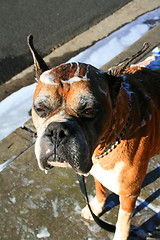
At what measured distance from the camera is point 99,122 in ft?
6.93

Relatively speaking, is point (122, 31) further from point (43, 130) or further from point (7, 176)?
point (43, 130)

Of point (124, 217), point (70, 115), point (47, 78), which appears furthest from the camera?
point (124, 217)

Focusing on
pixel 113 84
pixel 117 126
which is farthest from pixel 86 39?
pixel 117 126

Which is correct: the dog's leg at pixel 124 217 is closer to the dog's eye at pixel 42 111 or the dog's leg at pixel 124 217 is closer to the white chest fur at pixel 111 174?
the white chest fur at pixel 111 174

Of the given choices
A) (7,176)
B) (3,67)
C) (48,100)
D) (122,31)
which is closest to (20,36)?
(3,67)

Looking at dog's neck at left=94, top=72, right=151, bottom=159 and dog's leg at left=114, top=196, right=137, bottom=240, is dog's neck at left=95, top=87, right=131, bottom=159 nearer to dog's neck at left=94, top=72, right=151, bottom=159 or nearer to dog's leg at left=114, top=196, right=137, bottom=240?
dog's neck at left=94, top=72, right=151, bottom=159

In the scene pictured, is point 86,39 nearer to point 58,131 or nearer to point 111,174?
point 111,174

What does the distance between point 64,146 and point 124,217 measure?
1.08m

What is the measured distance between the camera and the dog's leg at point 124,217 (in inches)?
103

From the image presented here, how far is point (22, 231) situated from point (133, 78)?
67.7 inches

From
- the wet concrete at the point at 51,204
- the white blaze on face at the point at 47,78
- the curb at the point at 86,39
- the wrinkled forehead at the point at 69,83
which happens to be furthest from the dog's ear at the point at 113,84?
the curb at the point at 86,39

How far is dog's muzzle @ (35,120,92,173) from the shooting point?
1.97 meters

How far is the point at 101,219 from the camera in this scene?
3.14 m

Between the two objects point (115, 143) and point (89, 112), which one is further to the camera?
point (115, 143)
